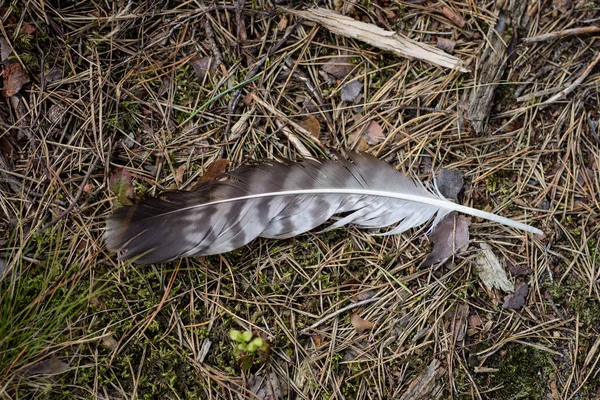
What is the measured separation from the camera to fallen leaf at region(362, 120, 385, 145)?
2832 millimetres

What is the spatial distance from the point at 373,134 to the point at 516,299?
1100mm

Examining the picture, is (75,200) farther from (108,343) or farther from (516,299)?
(516,299)

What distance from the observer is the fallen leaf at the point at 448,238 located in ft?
8.92


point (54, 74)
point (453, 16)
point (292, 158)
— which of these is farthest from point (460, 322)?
point (54, 74)

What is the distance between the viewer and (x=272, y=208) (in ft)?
8.71

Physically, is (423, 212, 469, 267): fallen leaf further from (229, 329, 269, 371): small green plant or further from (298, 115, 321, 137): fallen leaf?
(229, 329, 269, 371): small green plant

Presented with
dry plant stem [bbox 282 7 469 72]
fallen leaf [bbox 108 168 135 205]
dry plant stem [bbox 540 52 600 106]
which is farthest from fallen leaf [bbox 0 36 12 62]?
dry plant stem [bbox 540 52 600 106]

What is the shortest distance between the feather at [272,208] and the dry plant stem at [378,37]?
1.95 feet

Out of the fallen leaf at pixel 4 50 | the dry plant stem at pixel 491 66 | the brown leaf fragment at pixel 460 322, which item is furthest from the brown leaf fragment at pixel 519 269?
the fallen leaf at pixel 4 50

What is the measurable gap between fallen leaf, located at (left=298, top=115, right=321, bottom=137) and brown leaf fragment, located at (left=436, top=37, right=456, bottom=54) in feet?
2.49

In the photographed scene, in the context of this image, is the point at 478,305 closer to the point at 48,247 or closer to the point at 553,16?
the point at 553,16

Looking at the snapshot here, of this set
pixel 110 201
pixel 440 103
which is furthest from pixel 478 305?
pixel 110 201

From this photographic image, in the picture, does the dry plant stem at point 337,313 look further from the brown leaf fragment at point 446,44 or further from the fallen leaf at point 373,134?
the brown leaf fragment at point 446,44

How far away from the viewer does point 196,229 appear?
2594mm
